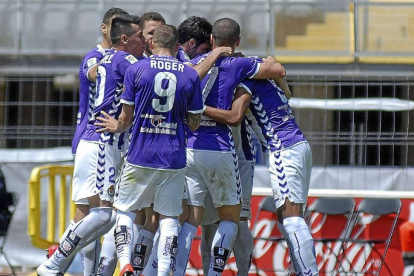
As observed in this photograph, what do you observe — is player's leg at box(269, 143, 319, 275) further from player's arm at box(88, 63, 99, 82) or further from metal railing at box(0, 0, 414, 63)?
metal railing at box(0, 0, 414, 63)

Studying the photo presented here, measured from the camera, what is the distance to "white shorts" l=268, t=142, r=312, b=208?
769 centimetres

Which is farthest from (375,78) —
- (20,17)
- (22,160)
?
(20,17)

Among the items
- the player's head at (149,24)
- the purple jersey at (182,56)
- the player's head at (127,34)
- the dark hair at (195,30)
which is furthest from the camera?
the player's head at (149,24)

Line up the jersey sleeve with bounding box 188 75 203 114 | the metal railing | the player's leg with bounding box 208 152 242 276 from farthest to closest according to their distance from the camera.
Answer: the metal railing, the player's leg with bounding box 208 152 242 276, the jersey sleeve with bounding box 188 75 203 114

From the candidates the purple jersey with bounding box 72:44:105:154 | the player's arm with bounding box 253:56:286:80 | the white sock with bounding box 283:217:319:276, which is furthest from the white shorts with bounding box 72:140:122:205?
the white sock with bounding box 283:217:319:276

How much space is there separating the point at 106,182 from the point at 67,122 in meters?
4.22

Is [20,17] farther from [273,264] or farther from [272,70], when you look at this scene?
[272,70]

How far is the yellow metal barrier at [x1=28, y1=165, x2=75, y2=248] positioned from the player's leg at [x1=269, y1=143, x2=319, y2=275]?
3.14 metres

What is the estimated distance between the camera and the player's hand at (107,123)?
7.62m

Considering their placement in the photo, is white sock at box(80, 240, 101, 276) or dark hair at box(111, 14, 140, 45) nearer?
dark hair at box(111, 14, 140, 45)

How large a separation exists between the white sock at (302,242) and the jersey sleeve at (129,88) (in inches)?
67.1

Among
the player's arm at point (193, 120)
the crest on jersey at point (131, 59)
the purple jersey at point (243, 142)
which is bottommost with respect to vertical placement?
the purple jersey at point (243, 142)

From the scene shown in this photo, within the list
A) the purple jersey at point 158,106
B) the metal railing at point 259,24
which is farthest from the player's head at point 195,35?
the metal railing at point 259,24

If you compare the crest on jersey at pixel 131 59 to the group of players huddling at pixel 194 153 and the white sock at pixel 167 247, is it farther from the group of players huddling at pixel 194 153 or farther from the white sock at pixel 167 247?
the white sock at pixel 167 247
